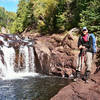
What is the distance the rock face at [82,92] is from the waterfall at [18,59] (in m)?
12.3

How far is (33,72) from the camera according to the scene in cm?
2089

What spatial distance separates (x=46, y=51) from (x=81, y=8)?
267 inches

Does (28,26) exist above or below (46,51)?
above

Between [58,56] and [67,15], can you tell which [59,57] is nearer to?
[58,56]

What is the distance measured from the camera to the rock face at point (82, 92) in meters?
6.96

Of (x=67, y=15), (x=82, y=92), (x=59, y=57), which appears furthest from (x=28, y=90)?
(x=67, y=15)

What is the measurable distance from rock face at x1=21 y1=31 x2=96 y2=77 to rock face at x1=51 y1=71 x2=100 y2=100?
10.9m

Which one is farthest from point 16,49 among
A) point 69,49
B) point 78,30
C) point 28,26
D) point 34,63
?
point 28,26

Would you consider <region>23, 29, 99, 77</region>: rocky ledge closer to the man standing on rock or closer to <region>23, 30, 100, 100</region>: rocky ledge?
<region>23, 30, 100, 100</region>: rocky ledge

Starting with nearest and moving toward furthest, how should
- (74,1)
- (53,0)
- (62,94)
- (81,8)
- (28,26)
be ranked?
1. (62,94)
2. (81,8)
3. (74,1)
4. (53,0)
5. (28,26)

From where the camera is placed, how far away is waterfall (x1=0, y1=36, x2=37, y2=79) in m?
20.2

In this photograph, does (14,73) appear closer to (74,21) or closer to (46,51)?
(46,51)

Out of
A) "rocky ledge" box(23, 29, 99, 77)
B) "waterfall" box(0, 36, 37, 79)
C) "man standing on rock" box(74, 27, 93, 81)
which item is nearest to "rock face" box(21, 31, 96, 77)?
"rocky ledge" box(23, 29, 99, 77)

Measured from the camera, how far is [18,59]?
21156 millimetres
